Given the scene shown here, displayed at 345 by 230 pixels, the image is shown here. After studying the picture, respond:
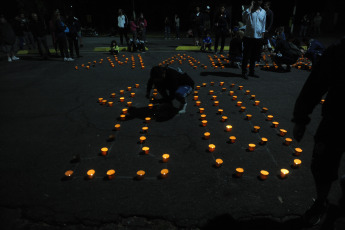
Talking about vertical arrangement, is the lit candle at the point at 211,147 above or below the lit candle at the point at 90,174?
above

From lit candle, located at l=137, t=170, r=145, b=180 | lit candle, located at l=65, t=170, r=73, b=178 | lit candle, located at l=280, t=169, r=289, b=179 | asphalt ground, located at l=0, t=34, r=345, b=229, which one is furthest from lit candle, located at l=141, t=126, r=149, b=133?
lit candle, located at l=280, t=169, r=289, b=179

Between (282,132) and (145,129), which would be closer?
(282,132)

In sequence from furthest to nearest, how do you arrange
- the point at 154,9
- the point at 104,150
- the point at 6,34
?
the point at 154,9, the point at 6,34, the point at 104,150

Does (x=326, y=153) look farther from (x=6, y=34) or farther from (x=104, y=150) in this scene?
(x=6, y=34)

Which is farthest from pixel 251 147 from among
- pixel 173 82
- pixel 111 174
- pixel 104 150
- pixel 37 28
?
pixel 37 28

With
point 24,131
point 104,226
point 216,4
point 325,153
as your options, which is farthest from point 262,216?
point 216,4

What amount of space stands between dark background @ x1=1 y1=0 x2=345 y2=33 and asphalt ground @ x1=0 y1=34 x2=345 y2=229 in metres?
22.2

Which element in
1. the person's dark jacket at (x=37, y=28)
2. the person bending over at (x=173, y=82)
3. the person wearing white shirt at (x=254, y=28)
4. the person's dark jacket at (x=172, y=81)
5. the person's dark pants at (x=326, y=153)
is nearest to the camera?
the person's dark pants at (x=326, y=153)

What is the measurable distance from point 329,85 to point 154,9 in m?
37.5

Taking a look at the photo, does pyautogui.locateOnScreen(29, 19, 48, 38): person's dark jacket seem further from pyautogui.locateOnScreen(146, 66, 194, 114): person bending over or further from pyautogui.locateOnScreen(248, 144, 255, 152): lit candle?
pyautogui.locateOnScreen(248, 144, 255, 152): lit candle

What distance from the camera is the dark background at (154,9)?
26.8 metres

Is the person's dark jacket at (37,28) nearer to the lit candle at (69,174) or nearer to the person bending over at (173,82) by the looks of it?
the person bending over at (173,82)

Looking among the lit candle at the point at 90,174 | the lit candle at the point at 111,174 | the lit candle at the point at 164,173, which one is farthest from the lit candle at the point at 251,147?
the lit candle at the point at 90,174

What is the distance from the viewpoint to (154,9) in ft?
116
